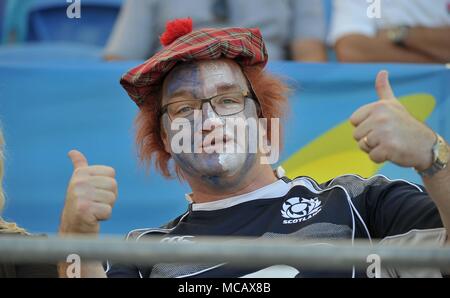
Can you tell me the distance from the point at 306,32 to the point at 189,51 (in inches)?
49.1

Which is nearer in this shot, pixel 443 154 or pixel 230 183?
pixel 443 154

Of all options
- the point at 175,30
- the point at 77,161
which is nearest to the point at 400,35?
the point at 175,30

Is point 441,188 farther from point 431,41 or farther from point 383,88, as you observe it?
point 431,41

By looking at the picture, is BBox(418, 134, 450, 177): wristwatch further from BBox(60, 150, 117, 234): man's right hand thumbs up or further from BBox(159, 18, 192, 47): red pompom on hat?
BBox(159, 18, 192, 47): red pompom on hat

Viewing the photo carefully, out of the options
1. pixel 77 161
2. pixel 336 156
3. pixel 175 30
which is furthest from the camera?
pixel 336 156

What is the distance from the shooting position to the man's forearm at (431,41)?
3.37m

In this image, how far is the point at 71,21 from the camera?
14.2 ft

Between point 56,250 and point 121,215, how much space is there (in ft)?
5.25

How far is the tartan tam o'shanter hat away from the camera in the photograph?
2.30 m

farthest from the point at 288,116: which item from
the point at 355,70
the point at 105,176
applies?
the point at 105,176

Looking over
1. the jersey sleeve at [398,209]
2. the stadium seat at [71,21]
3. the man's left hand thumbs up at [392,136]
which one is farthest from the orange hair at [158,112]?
the stadium seat at [71,21]

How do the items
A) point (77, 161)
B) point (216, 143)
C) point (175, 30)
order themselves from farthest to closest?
1. point (175, 30)
2. point (216, 143)
3. point (77, 161)

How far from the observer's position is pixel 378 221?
218 cm
